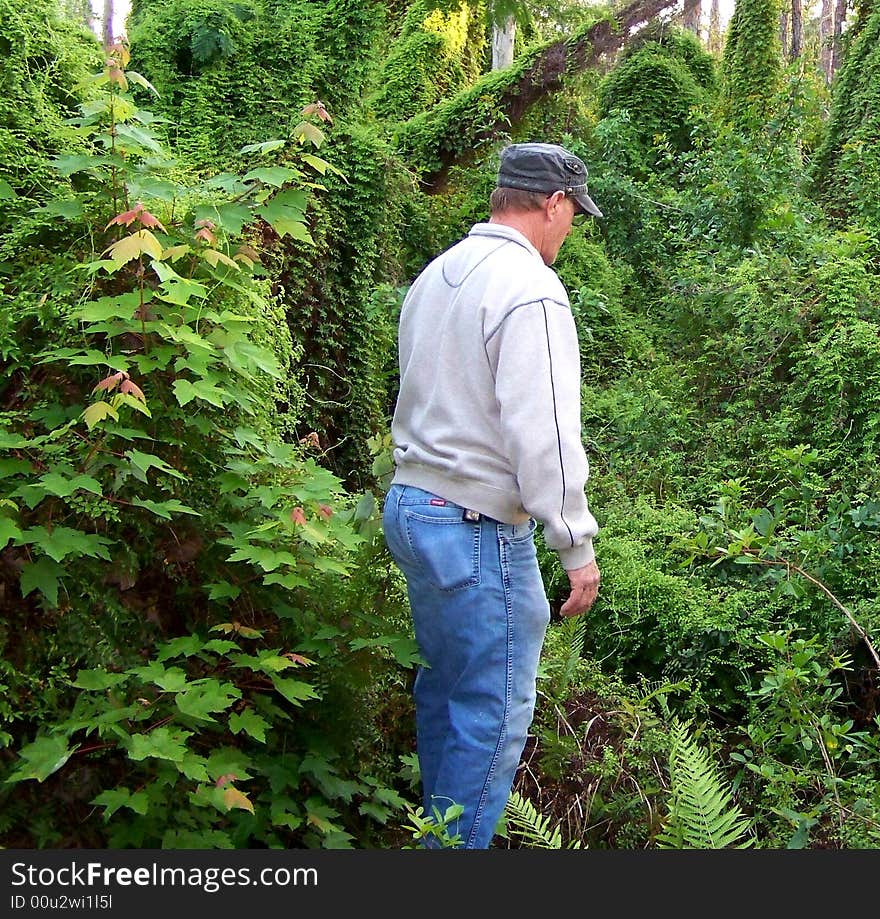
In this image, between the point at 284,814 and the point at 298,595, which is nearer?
the point at 284,814

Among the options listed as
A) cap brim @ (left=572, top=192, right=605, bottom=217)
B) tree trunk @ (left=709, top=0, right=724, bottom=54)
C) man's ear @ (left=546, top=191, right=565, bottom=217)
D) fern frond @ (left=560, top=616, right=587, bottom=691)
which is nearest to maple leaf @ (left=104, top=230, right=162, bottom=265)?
man's ear @ (left=546, top=191, right=565, bottom=217)

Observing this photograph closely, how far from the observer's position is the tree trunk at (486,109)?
13.3 m

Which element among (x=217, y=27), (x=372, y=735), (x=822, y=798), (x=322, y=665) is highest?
(x=217, y=27)

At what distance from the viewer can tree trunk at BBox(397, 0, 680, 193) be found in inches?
524

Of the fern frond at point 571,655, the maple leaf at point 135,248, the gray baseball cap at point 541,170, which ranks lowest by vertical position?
the fern frond at point 571,655

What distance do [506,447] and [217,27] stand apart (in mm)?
6673

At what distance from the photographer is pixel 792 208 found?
11.1 meters

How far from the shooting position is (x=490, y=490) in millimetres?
2965

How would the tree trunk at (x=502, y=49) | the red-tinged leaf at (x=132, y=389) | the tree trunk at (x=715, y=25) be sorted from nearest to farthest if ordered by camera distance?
the red-tinged leaf at (x=132, y=389) < the tree trunk at (x=502, y=49) < the tree trunk at (x=715, y=25)

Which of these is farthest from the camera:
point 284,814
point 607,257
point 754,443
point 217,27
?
point 607,257

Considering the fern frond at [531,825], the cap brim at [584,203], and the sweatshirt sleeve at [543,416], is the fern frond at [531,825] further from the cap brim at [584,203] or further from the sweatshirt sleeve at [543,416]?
the cap brim at [584,203]

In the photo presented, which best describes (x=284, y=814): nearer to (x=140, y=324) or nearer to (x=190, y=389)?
(x=190, y=389)

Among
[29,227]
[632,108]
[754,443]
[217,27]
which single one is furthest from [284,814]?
[632,108]

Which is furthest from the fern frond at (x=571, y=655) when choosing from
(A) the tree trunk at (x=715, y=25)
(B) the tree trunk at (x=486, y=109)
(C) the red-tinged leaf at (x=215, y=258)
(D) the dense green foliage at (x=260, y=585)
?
(A) the tree trunk at (x=715, y=25)
